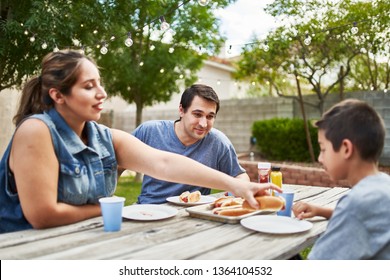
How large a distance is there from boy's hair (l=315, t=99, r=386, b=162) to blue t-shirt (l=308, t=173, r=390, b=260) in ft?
0.58

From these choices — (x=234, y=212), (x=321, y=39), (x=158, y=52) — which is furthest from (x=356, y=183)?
(x=158, y=52)

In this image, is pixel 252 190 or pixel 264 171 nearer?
pixel 252 190

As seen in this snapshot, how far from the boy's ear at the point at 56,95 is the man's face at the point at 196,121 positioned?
3.58 feet

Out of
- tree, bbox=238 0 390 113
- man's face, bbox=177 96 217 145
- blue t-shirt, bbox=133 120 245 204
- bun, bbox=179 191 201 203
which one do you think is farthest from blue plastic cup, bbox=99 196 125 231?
tree, bbox=238 0 390 113

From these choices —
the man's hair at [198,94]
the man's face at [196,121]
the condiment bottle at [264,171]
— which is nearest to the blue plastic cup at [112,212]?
the condiment bottle at [264,171]

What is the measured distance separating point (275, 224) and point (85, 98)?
3.00 ft

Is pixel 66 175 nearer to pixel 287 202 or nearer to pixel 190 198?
pixel 190 198

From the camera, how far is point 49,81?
5.18 ft

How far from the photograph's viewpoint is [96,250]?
4.05 ft

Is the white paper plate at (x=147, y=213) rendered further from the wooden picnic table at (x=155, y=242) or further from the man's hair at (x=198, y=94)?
the man's hair at (x=198, y=94)

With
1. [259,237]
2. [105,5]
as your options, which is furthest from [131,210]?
[105,5]

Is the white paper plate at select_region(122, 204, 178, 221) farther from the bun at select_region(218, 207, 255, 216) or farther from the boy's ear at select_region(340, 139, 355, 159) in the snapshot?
→ the boy's ear at select_region(340, 139, 355, 159)
